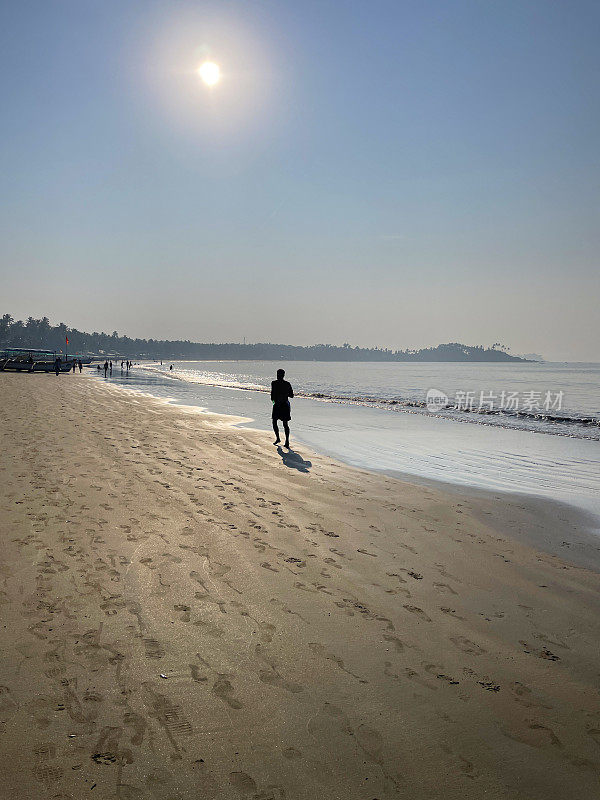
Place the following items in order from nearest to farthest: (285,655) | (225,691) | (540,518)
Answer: (225,691)
(285,655)
(540,518)

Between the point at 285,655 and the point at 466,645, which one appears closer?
the point at 285,655

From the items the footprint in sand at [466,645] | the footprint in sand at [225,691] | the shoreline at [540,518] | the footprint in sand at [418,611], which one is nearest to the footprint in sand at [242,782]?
the footprint in sand at [225,691]

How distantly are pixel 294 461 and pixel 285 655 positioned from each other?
27.8ft

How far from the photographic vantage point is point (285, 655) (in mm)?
3955

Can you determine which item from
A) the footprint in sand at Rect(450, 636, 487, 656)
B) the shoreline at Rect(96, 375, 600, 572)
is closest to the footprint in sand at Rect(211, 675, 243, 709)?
the footprint in sand at Rect(450, 636, 487, 656)

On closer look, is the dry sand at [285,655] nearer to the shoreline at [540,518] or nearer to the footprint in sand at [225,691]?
the footprint in sand at [225,691]

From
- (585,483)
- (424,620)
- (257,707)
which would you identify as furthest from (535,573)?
(585,483)

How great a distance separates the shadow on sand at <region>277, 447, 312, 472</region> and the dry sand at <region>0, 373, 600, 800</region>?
3.55m

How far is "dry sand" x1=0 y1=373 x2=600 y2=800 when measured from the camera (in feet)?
9.25

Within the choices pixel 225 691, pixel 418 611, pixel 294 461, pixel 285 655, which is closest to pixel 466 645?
pixel 418 611

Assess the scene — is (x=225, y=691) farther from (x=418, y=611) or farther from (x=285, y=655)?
(x=418, y=611)

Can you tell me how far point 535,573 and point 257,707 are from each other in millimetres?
4136

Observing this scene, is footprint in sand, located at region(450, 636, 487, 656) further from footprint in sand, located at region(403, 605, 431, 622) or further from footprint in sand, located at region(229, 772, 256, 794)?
footprint in sand, located at region(229, 772, 256, 794)

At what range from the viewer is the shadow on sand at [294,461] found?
11.7 meters
